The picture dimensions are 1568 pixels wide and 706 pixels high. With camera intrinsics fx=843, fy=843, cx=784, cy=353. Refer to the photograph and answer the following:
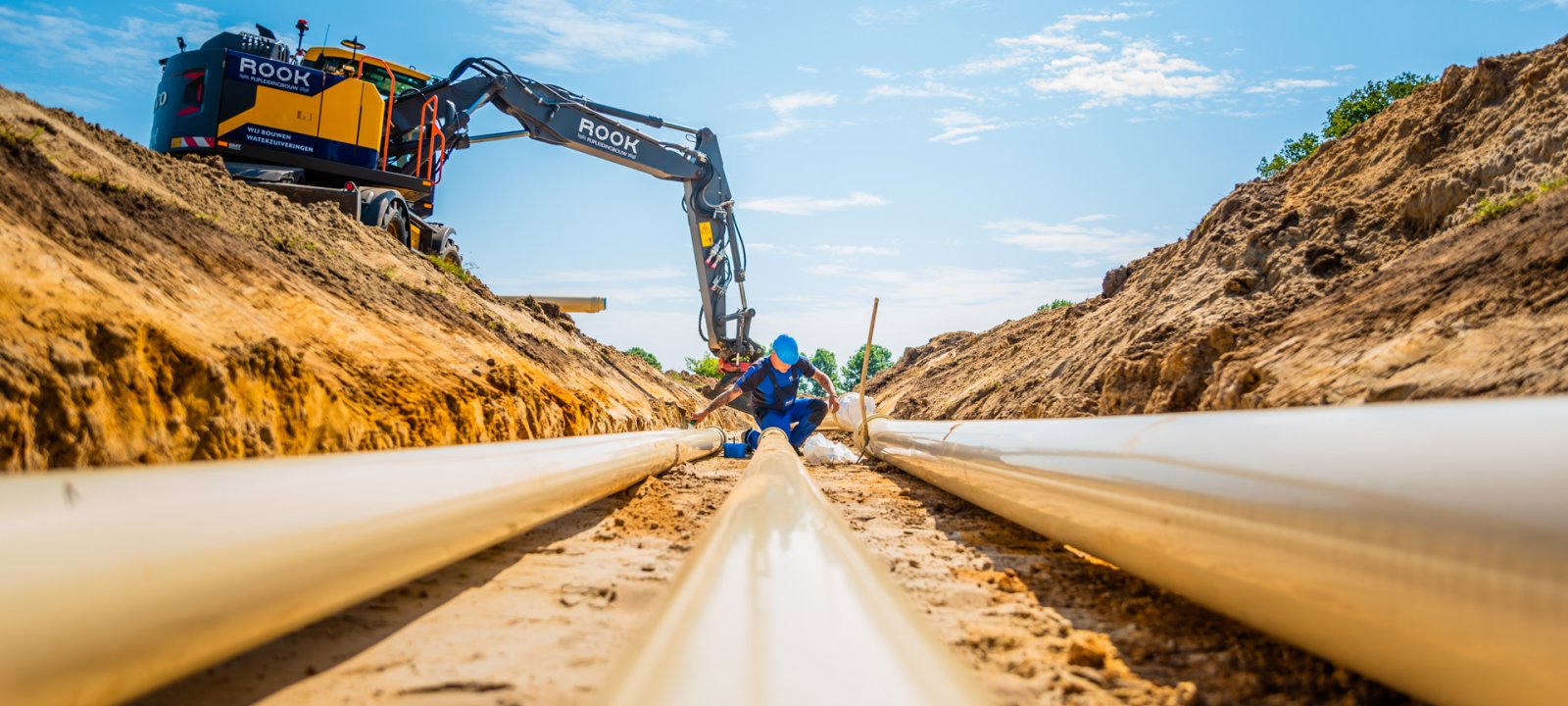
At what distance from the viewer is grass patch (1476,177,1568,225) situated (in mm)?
5062

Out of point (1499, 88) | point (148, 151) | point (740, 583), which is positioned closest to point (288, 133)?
point (148, 151)

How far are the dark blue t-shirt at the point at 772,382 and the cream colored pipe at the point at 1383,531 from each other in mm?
A: 5441

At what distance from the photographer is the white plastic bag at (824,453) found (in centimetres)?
731

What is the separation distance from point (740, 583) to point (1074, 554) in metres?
1.95

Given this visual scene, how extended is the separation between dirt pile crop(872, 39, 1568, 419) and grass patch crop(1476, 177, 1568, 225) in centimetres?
3

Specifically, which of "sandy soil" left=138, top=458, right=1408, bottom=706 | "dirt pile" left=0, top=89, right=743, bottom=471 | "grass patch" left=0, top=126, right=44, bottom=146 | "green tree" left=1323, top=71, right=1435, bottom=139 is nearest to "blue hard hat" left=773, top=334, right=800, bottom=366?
"dirt pile" left=0, top=89, right=743, bottom=471

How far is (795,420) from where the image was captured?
8.05 m

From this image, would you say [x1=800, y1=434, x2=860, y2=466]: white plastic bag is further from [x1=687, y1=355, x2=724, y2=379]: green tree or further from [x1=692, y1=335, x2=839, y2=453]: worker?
[x1=687, y1=355, x2=724, y2=379]: green tree

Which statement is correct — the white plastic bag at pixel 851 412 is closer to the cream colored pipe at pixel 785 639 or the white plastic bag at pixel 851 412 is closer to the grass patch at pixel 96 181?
the grass patch at pixel 96 181

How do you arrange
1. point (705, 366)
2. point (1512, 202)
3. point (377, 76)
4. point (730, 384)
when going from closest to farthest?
point (1512, 202), point (377, 76), point (730, 384), point (705, 366)

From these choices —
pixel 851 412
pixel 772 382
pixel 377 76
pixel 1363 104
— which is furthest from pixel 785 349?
pixel 1363 104

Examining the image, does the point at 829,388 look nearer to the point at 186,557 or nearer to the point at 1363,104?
the point at 186,557

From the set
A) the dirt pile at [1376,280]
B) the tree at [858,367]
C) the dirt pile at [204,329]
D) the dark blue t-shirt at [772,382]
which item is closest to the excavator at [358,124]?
the dirt pile at [204,329]

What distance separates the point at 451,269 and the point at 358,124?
1.97 meters
